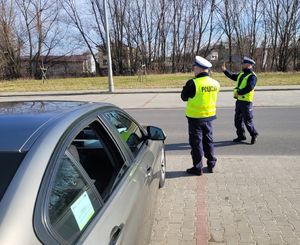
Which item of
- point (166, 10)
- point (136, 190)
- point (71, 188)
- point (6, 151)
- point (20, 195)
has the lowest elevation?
point (136, 190)

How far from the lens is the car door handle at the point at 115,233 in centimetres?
190

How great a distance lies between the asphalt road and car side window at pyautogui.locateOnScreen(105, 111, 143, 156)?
371cm

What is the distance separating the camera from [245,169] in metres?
5.88

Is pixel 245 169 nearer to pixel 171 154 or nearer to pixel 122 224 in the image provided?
pixel 171 154

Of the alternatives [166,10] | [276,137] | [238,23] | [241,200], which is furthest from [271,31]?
[241,200]

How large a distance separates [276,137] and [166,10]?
2035 inches

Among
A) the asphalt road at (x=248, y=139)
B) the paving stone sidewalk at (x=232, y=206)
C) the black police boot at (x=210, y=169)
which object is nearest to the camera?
the paving stone sidewalk at (x=232, y=206)

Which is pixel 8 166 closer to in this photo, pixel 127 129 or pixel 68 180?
pixel 68 180

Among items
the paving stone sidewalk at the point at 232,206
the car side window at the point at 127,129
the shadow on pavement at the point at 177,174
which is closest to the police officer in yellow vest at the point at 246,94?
the paving stone sidewalk at the point at 232,206

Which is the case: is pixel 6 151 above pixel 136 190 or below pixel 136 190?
above

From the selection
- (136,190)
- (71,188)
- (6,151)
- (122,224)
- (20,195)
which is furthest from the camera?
(136,190)

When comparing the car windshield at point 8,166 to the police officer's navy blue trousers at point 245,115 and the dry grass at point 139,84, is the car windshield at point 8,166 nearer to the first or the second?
the police officer's navy blue trousers at point 245,115

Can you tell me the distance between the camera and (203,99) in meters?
5.37

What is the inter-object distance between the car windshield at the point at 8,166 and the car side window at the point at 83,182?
7.3 inches
